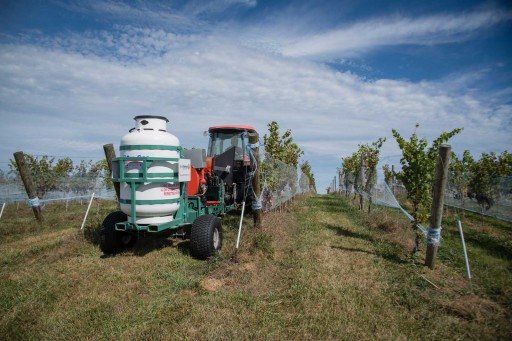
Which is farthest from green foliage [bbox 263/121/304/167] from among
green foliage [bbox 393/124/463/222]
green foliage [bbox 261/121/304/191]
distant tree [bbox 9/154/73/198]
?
distant tree [bbox 9/154/73/198]

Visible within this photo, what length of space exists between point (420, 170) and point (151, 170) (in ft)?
18.4

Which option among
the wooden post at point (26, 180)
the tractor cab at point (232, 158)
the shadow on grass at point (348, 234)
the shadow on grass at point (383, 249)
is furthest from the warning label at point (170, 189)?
the wooden post at point (26, 180)

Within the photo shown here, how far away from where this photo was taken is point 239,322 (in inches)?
132

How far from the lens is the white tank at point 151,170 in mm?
5082

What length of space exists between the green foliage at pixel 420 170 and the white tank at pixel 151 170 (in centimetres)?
511

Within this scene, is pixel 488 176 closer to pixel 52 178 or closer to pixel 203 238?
pixel 203 238

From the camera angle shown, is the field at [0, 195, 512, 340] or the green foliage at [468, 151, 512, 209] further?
the green foliage at [468, 151, 512, 209]

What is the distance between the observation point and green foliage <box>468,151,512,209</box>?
39.9ft

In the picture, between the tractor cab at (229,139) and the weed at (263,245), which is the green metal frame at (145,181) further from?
the tractor cab at (229,139)

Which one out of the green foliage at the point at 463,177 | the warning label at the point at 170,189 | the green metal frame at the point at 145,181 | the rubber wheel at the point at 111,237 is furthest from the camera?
the green foliage at the point at 463,177

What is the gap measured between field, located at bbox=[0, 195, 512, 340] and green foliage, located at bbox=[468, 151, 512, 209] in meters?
6.77

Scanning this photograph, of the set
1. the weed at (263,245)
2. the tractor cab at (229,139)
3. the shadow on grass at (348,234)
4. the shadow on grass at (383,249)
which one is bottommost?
the shadow on grass at (348,234)

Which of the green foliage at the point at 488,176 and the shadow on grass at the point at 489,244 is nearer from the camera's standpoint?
the shadow on grass at the point at 489,244

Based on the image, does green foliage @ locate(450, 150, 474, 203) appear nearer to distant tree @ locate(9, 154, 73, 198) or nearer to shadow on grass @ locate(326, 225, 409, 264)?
shadow on grass @ locate(326, 225, 409, 264)
